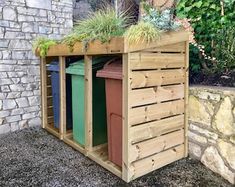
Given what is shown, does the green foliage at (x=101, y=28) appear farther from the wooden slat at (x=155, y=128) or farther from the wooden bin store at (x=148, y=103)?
the wooden slat at (x=155, y=128)

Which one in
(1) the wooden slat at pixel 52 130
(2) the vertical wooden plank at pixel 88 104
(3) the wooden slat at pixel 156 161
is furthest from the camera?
(1) the wooden slat at pixel 52 130

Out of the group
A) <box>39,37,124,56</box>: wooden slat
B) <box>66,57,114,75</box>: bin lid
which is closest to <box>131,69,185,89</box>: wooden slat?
<box>39,37,124,56</box>: wooden slat

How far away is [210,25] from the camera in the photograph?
10.8ft

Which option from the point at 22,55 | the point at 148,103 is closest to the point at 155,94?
the point at 148,103

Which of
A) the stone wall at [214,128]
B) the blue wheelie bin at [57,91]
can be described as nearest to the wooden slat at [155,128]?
the stone wall at [214,128]

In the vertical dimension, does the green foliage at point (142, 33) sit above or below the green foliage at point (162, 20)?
below

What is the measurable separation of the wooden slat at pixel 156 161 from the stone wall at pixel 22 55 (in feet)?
7.20

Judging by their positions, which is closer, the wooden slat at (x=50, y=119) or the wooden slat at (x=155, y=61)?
the wooden slat at (x=155, y=61)

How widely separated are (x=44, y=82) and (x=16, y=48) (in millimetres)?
627

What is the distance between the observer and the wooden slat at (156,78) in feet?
7.19

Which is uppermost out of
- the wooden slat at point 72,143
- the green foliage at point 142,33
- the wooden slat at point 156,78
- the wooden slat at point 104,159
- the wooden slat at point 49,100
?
the green foliage at point 142,33

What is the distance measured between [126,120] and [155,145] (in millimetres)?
473

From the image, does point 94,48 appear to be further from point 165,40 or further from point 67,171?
point 67,171

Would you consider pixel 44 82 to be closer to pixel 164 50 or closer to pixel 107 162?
pixel 107 162
